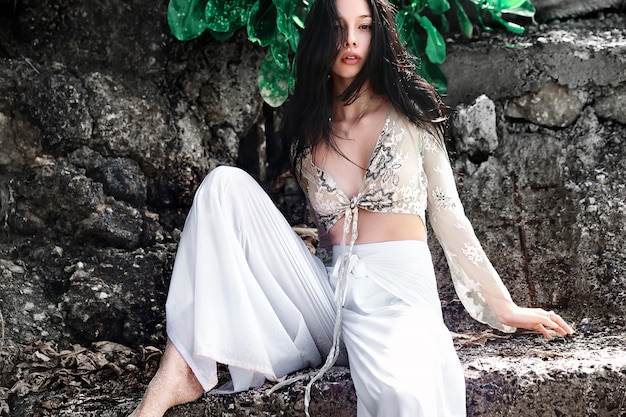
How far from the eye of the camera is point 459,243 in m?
2.14

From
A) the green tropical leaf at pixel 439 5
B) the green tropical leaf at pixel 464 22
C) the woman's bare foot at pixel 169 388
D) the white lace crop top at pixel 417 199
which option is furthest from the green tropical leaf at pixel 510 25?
the woman's bare foot at pixel 169 388

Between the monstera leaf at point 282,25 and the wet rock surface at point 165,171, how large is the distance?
10 cm

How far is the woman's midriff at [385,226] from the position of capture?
2.14 m

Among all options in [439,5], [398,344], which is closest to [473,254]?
[398,344]

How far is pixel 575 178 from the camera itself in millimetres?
2633

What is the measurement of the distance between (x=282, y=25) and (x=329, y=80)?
12.7 inches

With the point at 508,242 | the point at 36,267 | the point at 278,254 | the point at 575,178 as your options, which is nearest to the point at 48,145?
the point at 36,267

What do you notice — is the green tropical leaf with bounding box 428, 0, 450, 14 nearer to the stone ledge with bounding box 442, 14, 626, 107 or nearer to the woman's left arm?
the stone ledge with bounding box 442, 14, 626, 107

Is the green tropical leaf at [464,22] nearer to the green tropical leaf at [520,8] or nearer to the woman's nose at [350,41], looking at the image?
the green tropical leaf at [520,8]

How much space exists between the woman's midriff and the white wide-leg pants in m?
0.03

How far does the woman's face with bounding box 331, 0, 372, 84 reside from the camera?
6.91 feet

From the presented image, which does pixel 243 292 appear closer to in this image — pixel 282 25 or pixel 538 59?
pixel 282 25

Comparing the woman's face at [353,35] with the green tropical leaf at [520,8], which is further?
the green tropical leaf at [520,8]

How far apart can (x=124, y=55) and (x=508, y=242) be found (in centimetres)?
142
